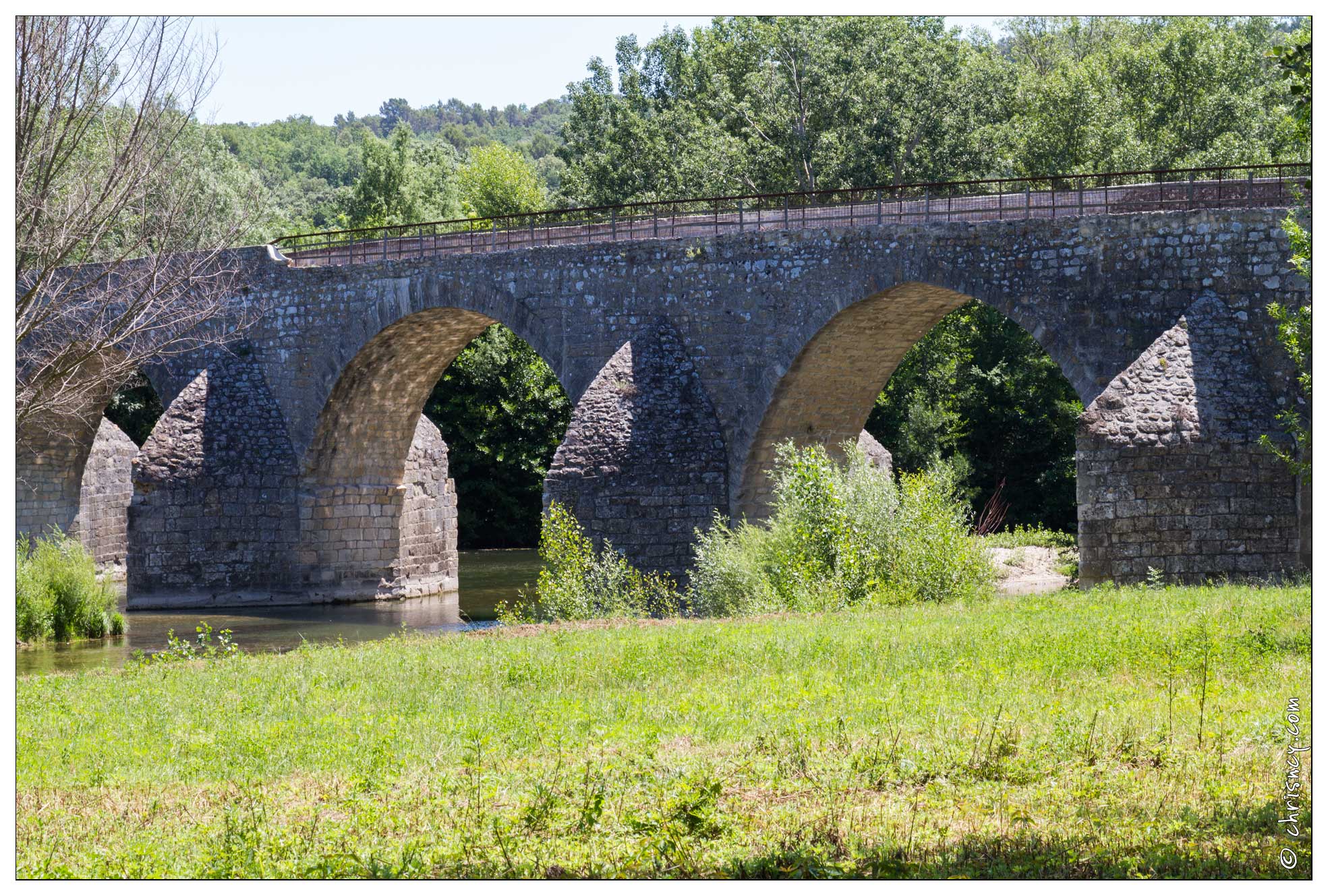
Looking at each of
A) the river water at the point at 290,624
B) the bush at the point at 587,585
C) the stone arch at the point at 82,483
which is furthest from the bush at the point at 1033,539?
the stone arch at the point at 82,483

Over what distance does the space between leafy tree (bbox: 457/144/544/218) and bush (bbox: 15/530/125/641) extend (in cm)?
2797

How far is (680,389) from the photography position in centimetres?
1919

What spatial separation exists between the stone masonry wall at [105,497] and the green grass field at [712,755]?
17.3 metres

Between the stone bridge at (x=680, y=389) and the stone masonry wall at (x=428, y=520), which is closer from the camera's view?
the stone bridge at (x=680, y=389)

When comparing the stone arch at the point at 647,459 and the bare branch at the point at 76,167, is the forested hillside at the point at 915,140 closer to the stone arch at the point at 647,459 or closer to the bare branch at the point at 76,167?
the stone arch at the point at 647,459

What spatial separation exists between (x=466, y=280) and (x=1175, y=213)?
9768mm

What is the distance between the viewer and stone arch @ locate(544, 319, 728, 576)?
1844 cm

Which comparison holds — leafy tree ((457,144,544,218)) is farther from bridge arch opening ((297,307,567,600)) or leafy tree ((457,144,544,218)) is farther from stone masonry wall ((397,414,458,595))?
bridge arch opening ((297,307,567,600))

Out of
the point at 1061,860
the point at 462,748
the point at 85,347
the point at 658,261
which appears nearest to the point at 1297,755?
the point at 1061,860

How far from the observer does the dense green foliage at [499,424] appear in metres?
34.2

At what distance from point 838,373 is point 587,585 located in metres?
4.65

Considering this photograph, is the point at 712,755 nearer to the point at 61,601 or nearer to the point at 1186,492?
the point at 1186,492

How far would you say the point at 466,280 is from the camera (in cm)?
2123

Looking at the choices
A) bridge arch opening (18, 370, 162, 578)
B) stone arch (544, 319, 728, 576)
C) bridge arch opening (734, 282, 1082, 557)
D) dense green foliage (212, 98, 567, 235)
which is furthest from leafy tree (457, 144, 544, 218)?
stone arch (544, 319, 728, 576)
